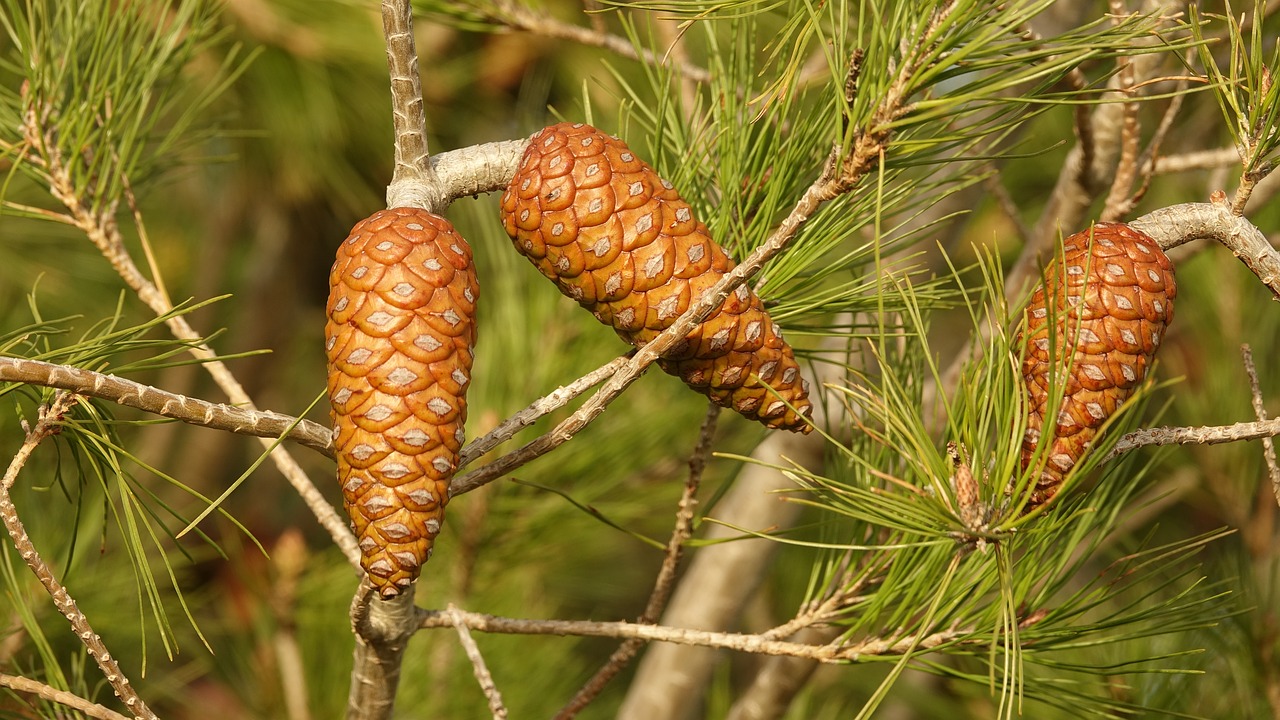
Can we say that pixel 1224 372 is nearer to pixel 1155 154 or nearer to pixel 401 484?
pixel 1155 154

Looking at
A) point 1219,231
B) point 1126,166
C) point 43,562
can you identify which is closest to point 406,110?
point 43,562

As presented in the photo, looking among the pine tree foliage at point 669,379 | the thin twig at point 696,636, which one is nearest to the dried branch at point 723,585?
the pine tree foliage at point 669,379

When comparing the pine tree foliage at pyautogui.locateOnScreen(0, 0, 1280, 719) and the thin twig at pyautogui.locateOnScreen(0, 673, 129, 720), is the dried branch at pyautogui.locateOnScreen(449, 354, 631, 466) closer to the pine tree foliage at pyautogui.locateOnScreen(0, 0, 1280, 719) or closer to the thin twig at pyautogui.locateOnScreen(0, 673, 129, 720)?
the pine tree foliage at pyautogui.locateOnScreen(0, 0, 1280, 719)

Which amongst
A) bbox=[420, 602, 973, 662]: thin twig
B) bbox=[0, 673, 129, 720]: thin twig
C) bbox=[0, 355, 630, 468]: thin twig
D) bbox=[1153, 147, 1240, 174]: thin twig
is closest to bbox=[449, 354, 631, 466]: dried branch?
bbox=[0, 355, 630, 468]: thin twig

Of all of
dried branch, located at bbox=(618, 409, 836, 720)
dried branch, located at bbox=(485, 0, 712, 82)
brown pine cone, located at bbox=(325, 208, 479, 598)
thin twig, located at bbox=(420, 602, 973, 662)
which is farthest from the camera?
dried branch, located at bbox=(618, 409, 836, 720)

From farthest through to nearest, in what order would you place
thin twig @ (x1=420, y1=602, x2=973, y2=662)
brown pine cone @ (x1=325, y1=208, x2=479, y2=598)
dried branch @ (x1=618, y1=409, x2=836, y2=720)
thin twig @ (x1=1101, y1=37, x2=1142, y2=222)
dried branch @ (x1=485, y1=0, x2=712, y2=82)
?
1. dried branch @ (x1=618, y1=409, x2=836, y2=720)
2. dried branch @ (x1=485, y1=0, x2=712, y2=82)
3. thin twig @ (x1=1101, y1=37, x2=1142, y2=222)
4. thin twig @ (x1=420, y1=602, x2=973, y2=662)
5. brown pine cone @ (x1=325, y1=208, x2=479, y2=598)

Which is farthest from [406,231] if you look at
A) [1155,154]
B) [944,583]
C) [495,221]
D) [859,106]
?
[495,221]
